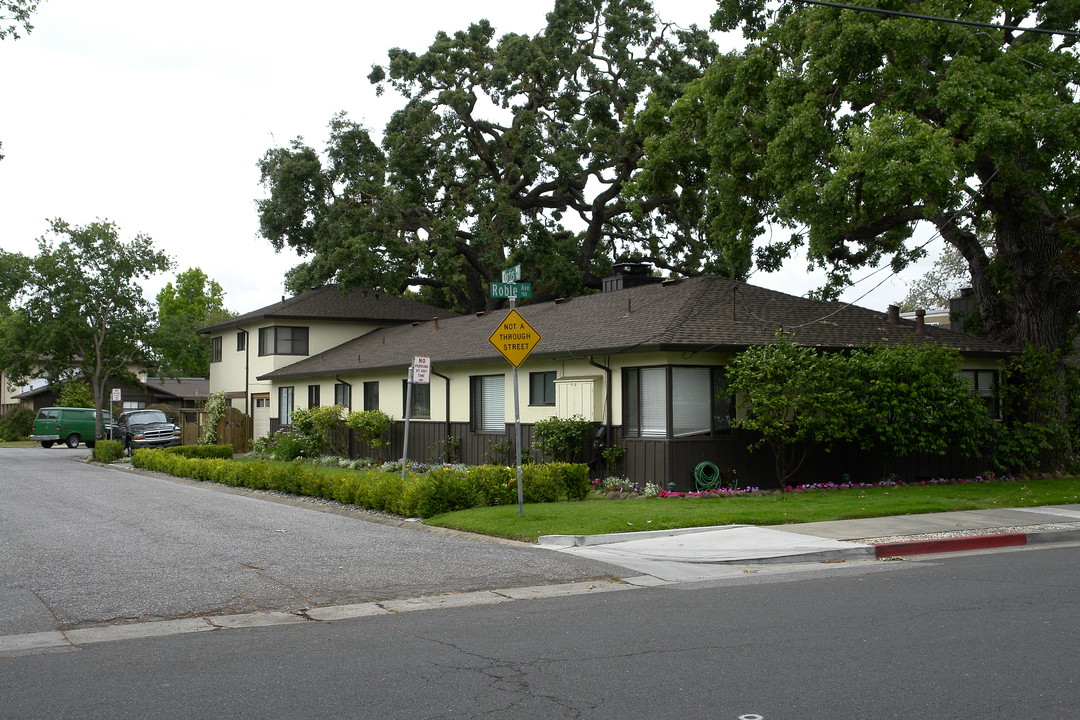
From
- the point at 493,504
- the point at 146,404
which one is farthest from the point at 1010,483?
the point at 146,404

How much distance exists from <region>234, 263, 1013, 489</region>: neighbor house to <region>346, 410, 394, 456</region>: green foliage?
36cm

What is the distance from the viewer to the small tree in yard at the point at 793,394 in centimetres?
1828

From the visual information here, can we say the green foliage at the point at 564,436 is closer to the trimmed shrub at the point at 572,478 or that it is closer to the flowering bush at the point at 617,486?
the flowering bush at the point at 617,486

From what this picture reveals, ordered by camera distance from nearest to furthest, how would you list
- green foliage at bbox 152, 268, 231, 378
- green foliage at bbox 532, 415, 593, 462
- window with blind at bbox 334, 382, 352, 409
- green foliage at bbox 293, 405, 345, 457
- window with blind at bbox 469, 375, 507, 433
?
green foliage at bbox 532, 415, 593, 462 < window with blind at bbox 469, 375, 507, 433 < green foliage at bbox 293, 405, 345, 457 < window with blind at bbox 334, 382, 352, 409 < green foliage at bbox 152, 268, 231, 378

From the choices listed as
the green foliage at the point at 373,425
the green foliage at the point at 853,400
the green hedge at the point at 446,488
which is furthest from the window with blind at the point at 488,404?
the green foliage at the point at 853,400

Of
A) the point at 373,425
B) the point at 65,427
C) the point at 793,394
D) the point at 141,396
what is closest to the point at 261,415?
the point at 373,425

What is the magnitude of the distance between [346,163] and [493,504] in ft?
92.0

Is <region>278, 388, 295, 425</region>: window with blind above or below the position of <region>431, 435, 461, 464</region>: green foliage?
→ above

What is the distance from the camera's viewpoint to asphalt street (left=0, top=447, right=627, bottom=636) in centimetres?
931

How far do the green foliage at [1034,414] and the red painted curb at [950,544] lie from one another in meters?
9.03

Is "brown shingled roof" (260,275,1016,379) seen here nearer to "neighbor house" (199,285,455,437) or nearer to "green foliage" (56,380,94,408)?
Result: "neighbor house" (199,285,455,437)

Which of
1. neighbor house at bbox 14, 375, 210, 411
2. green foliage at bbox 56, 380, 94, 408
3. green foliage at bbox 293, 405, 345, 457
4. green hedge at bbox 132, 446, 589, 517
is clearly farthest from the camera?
neighbor house at bbox 14, 375, 210, 411

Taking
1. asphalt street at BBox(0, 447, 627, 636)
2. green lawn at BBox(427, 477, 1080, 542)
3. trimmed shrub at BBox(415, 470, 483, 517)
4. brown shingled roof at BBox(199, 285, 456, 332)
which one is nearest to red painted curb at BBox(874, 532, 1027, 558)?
green lawn at BBox(427, 477, 1080, 542)

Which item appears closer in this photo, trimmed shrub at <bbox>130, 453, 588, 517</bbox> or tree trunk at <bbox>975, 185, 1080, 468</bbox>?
trimmed shrub at <bbox>130, 453, 588, 517</bbox>
